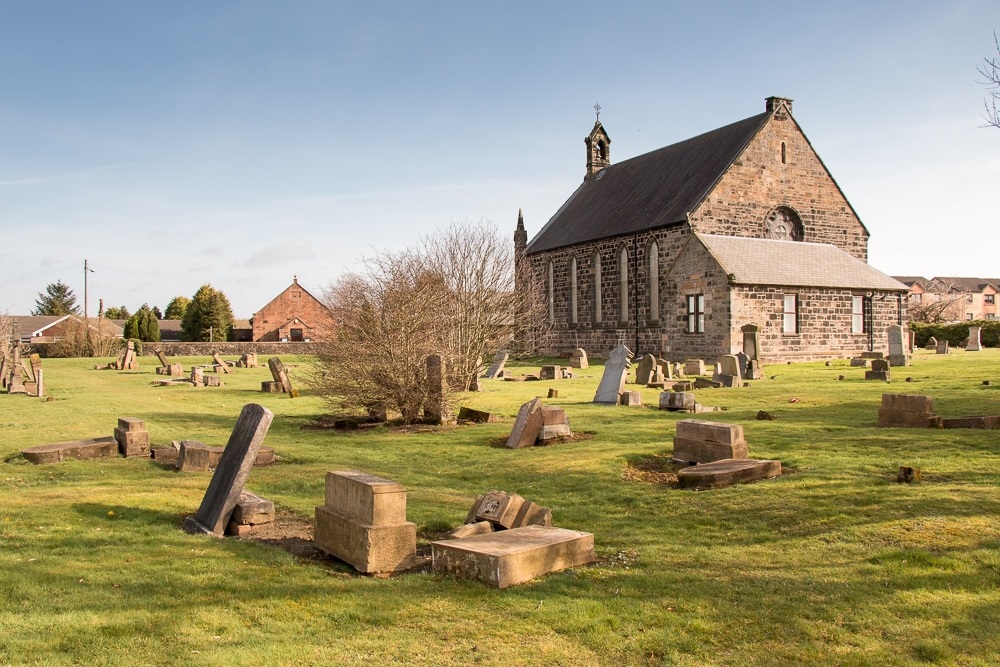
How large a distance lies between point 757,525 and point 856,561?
4.00ft

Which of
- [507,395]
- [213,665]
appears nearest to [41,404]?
[507,395]

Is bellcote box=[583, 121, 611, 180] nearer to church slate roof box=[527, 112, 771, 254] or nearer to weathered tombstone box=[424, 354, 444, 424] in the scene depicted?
church slate roof box=[527, 112, 771, 254]

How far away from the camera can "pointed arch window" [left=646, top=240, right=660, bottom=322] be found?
35469 millimetres

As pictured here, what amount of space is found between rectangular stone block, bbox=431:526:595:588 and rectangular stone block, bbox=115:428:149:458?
7.71 meters

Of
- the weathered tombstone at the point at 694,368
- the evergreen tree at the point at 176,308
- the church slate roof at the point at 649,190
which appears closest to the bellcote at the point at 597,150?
the church slate roof at the point at 649,190

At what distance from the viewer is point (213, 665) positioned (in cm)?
438

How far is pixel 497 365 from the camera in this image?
88.5 feet

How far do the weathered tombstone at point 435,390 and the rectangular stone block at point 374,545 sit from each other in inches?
345

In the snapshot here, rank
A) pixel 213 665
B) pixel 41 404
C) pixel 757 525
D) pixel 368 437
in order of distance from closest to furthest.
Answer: pixel 213 665 < pixel 757 525 < pixel 368 437 < pixel 41 404

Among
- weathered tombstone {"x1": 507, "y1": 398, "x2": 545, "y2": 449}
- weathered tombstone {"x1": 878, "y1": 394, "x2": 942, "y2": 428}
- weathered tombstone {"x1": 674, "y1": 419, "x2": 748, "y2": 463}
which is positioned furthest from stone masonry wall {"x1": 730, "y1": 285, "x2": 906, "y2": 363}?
weathered tombstone {"x1": 674, "y1": 419, "x2": 748, "y2": 463}

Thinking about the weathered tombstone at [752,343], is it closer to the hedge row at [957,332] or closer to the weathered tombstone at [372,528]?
the weathered tombstone at [372,528]

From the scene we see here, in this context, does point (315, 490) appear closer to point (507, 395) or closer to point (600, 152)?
point (507, 395)

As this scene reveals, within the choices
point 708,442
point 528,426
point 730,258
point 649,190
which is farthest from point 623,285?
point 708,442

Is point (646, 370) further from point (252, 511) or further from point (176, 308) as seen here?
point (176, 308)
